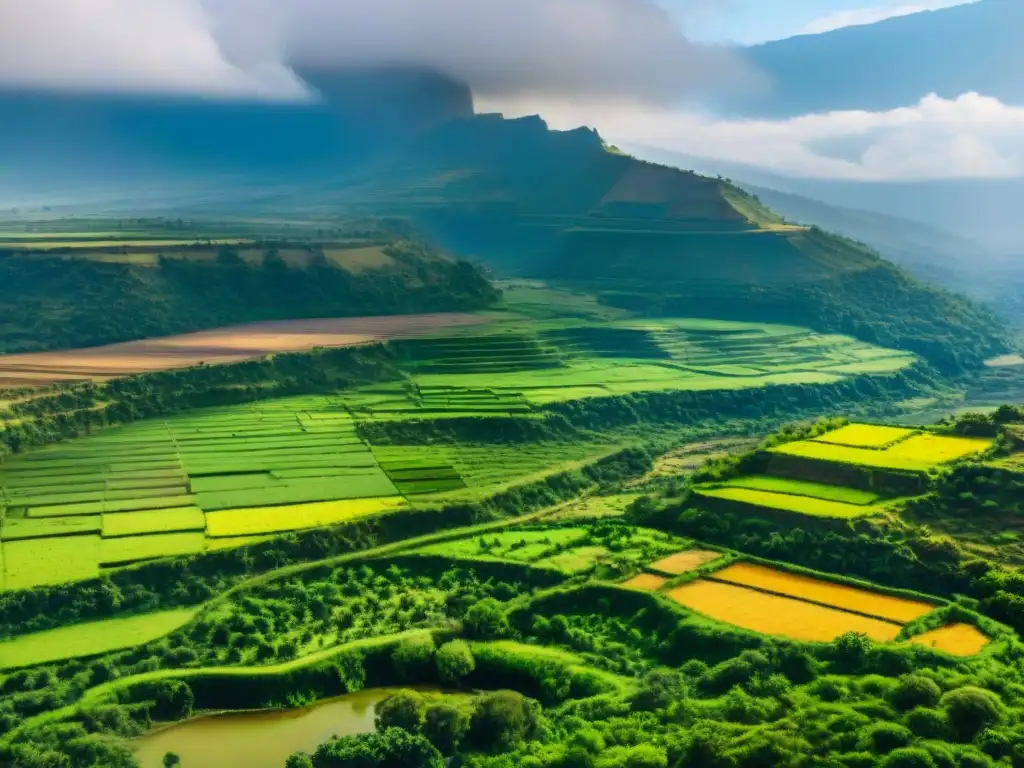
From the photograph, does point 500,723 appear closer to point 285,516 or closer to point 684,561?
point 684,561

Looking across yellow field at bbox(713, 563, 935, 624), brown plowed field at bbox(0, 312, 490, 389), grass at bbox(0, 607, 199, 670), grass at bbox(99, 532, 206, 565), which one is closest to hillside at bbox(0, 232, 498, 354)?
brown plowed field at bbox(0, 312, 490, 389)

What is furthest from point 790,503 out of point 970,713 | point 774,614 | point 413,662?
point 970,713

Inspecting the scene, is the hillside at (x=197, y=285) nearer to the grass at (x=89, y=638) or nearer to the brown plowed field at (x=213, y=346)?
the brown plowed field at (x=213, y=346)

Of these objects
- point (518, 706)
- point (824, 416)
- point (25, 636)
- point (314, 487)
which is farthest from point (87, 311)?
point (518, 706)

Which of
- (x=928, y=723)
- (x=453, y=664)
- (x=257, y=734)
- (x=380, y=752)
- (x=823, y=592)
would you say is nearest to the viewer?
(x=928, y=723)

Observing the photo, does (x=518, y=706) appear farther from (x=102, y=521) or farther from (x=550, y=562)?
(x=102, y=521)

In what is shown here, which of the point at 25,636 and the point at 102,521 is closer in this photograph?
the point at 25,636
